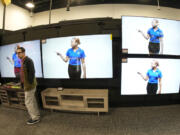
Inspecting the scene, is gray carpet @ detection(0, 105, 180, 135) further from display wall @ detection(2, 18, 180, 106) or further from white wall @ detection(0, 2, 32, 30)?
white wall @ detection(0, 2, 32, 30)

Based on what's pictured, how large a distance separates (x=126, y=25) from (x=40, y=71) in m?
2.41

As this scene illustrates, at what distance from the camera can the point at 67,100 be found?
2.16 metres

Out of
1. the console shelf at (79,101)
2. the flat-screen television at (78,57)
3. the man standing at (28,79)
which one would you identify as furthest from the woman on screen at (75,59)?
the man standing at (28,79)

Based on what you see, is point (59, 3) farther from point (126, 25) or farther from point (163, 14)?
point (163, 14)

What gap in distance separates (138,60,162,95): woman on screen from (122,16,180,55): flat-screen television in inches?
13.8

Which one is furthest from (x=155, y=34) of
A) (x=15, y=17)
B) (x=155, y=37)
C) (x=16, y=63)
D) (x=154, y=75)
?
(x=15, y=17)

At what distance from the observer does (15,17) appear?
3.84 m

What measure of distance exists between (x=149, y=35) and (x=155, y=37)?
145mm

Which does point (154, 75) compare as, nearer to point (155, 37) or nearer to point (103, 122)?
point (155, 37)

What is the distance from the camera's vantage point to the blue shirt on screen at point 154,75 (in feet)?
6.91

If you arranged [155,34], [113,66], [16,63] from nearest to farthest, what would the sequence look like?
[155,34] → [113,66] → [16,63]

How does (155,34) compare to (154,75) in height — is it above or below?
above

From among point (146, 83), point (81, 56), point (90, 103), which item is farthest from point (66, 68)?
point (146, 83)

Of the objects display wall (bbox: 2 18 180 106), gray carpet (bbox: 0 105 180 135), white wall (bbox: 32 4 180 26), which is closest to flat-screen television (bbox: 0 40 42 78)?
display wall (bbox: 2 18 180 106)
